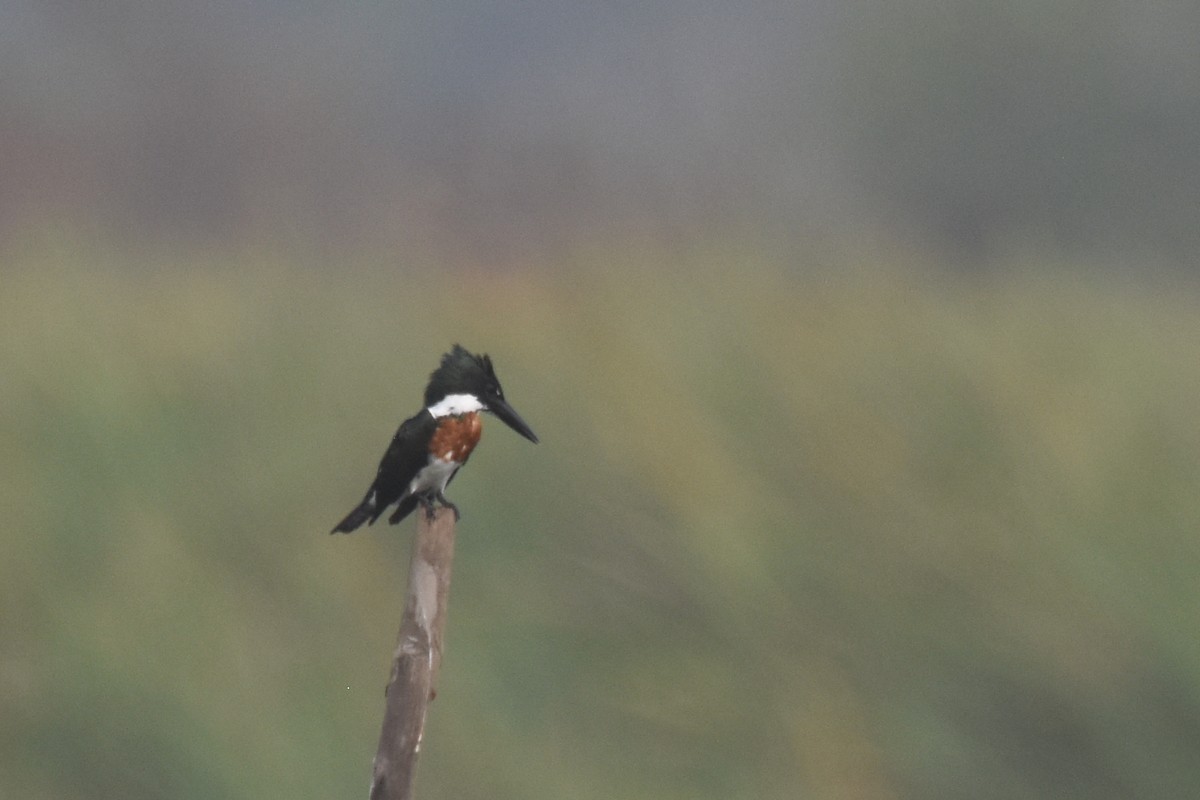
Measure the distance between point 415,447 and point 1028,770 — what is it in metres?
1.27

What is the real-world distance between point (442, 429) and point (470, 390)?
7 cm

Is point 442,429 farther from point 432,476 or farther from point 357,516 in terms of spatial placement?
point 357,516

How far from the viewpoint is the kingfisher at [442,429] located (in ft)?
8.80

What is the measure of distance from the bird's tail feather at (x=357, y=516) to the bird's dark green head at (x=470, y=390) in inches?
7.3

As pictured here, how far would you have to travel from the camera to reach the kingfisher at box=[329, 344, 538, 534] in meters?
2.68

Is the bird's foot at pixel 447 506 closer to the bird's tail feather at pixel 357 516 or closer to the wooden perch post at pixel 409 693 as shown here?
the bird's tail feather at pixel 357 516

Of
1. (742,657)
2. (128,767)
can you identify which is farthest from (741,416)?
(128,767)

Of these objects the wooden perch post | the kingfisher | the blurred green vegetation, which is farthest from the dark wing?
the blurred green vegetation

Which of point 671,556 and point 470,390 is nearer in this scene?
point 470,390

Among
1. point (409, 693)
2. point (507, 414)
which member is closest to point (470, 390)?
point (507, 414)

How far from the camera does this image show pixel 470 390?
269 centimetres

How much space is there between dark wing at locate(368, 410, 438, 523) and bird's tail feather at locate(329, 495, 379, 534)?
3cm

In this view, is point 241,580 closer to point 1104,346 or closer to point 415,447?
point 415,447

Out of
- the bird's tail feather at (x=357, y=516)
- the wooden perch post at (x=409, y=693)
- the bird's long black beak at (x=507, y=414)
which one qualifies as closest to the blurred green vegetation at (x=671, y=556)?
the bird's tail feather at (x=357, y=516)
